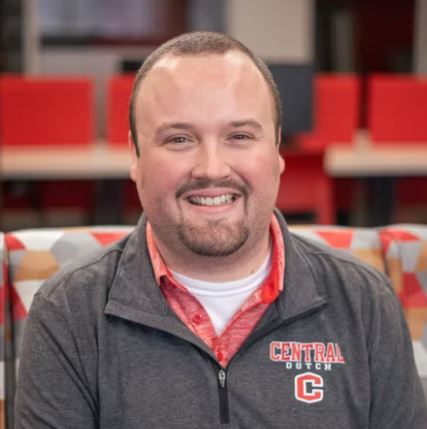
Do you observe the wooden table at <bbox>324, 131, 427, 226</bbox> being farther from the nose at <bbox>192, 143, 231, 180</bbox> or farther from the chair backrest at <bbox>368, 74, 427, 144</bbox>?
the nose at <bbox>192, 143, 231, 180</bbox>

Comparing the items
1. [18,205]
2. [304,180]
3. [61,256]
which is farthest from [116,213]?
[61,256]

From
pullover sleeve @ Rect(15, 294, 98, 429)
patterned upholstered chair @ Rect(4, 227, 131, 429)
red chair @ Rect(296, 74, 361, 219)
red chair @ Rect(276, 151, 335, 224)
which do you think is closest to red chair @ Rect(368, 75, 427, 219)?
red chair @ Rect(296, 74, 361, 219)

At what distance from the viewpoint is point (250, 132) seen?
4.42ft

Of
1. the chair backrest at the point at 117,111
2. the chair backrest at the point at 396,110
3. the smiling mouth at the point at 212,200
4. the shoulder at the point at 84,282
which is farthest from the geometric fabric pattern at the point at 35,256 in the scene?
the chair backrest at the point at 396,110

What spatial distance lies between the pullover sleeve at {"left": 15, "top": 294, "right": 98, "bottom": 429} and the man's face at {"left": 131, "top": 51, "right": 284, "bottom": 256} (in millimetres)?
248

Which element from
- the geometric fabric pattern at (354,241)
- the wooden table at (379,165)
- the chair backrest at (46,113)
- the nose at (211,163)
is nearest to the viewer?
the nose at (211,163)

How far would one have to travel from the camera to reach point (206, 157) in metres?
1.32

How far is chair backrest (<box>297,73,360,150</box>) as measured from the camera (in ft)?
15.3

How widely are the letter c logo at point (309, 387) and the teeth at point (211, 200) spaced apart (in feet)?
1.10

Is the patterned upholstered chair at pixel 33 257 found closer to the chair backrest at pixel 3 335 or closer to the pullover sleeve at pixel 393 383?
the chair backrest at pixel 3 335

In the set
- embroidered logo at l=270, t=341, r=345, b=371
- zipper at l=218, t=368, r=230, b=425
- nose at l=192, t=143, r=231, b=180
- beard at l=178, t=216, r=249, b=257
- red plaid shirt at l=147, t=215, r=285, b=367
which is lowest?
zipper at l=218, t=368, r=230, b=425

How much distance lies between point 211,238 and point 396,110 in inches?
144

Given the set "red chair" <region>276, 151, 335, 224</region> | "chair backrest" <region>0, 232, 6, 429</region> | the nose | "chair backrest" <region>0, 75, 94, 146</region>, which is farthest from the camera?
"chair backrest" <region>0, 75, 94, 146</region>

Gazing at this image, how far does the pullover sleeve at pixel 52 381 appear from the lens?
131 centimetres
